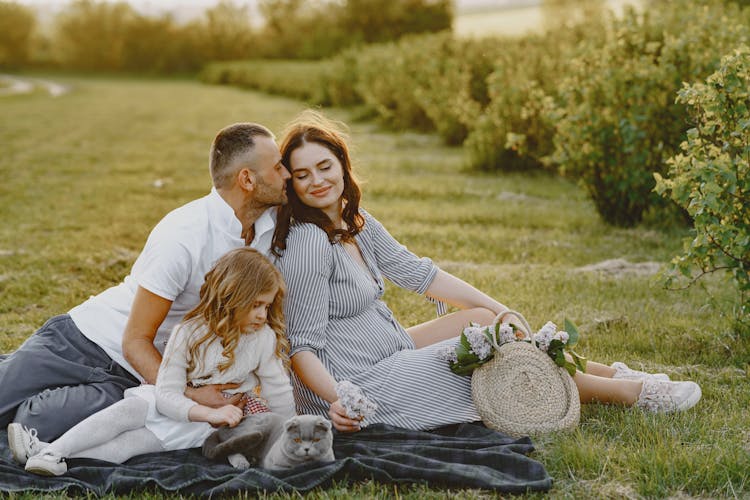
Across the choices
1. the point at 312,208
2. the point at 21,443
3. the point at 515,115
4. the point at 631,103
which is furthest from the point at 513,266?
the point at 515,115

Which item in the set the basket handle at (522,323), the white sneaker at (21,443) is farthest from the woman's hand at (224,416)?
the basket handle at (522,323)

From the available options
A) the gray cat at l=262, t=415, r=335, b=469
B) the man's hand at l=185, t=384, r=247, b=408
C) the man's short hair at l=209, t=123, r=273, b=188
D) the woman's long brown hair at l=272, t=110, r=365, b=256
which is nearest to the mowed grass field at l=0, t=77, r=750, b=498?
the gray cat at l=262, t=415, r=335, b=469

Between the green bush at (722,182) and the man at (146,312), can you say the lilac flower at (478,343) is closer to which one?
the man at (146,312)

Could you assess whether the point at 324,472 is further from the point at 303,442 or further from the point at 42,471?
the point at 42,471

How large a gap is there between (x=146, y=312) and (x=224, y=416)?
630 mm

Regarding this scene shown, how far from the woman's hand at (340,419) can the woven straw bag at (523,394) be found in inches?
25.2

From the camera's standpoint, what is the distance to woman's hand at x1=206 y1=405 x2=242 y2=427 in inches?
141

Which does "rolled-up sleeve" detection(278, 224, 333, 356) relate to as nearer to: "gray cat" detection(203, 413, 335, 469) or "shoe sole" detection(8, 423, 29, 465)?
"gray cat" detection(203, 413, 335, 469)

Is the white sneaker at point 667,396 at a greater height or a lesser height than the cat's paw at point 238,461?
lesser

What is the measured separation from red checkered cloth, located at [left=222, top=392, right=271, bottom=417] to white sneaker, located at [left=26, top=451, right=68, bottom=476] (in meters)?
0.75

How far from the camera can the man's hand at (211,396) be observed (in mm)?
3676

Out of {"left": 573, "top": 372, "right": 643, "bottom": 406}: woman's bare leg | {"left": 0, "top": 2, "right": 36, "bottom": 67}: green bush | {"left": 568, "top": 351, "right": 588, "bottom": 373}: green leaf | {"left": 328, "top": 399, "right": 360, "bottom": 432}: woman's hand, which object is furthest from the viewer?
{"left": 0, "top": 2, "right": 36, "bottom": 67}: green bush

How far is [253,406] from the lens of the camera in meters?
3.77

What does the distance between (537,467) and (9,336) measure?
153 inches
